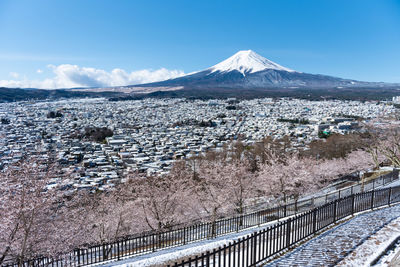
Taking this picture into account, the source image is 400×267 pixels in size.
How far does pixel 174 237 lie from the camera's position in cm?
1412

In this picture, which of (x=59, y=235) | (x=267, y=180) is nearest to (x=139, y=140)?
(x=267, y=180)

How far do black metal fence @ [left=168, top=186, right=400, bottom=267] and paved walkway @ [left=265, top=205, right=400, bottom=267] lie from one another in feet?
0.97

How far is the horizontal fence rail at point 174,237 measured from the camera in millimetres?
9977

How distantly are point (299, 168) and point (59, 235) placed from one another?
49.5 feet

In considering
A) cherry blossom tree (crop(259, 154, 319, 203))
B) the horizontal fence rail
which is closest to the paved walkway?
the horizontal fence rail

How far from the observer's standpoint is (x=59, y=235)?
385 inches

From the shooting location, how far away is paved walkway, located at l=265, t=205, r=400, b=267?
6.25m

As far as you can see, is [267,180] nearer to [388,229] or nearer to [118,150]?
[388,229]

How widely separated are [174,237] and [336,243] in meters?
8.74

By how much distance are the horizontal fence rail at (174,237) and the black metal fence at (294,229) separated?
0.22 meters

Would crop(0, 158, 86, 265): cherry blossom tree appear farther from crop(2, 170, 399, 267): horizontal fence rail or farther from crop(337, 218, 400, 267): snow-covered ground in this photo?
crop(337, 218, 400, 267): snow-covered ground

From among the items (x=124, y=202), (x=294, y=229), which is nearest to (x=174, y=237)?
(x=124, y=202)

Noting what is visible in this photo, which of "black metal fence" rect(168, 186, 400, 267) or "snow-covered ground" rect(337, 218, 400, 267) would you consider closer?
"snow-covered ground" rect(337, 218, 400, 267)

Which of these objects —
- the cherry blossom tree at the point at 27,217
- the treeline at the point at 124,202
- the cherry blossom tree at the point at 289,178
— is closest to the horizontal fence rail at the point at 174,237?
the cherry blossom tree at the point at 27,217
